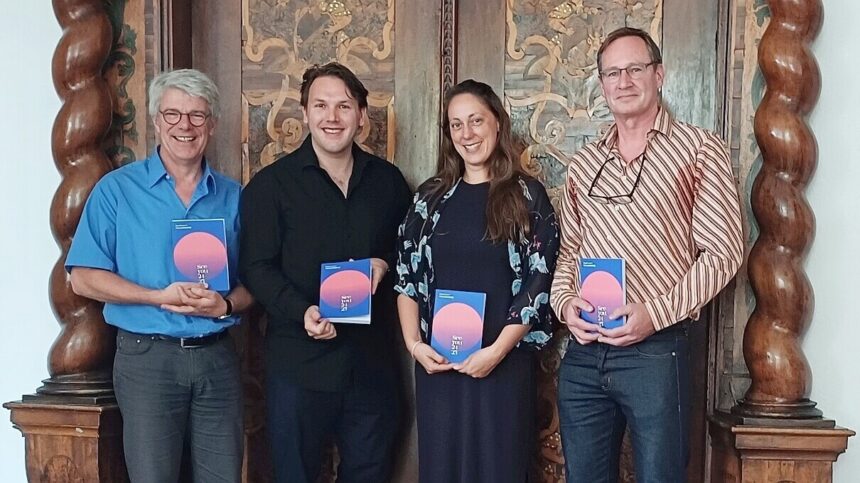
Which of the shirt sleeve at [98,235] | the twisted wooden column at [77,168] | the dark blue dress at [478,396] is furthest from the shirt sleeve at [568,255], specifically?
the twisted wooden column at [77,168]

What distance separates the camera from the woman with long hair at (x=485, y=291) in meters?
2.12

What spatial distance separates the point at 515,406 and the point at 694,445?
0.79 metres

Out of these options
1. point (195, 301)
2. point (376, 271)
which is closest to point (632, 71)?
point (376, 271)

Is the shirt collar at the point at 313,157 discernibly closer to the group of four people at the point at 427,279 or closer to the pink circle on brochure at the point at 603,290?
the group of four people at the point at 427,279

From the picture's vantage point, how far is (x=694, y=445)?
8.45 ft

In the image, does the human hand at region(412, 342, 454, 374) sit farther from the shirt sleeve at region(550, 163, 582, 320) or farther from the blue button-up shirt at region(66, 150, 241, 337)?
the blue button-up shirt at region(66, 150, 241, 337)

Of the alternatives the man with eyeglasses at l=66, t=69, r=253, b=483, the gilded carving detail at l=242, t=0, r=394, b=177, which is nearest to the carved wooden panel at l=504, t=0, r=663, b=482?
the gilded carving detail at l=242, t=0, r=394, b=177

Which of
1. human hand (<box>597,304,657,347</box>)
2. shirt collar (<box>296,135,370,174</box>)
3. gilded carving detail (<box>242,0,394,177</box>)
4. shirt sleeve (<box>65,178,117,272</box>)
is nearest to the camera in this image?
human hand (<box>597,304,657,347</box>)

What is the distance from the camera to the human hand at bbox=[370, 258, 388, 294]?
225 cm

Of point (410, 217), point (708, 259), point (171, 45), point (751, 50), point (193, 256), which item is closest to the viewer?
point (708, 259)

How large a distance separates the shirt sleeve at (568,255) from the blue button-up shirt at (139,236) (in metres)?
0.92

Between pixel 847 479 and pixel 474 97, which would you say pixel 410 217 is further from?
pixel 847 479

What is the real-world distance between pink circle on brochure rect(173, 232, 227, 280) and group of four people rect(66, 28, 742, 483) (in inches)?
2.3

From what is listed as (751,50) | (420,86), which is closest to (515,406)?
(420,86)
